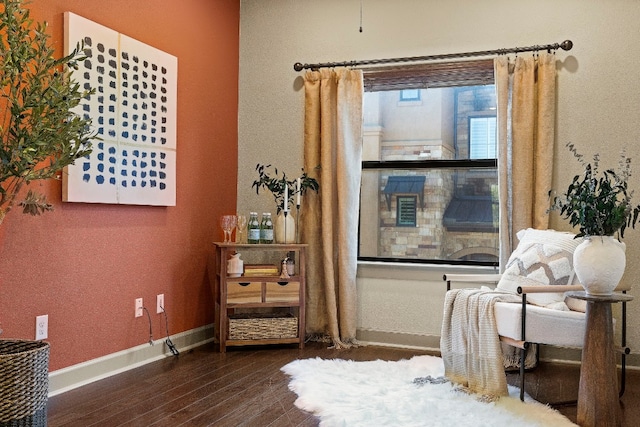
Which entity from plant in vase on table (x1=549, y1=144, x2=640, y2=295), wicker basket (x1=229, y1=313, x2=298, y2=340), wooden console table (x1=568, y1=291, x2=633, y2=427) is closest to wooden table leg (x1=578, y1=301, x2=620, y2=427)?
wooden console table (x1=568, y1=291, x2=633, y2=427)

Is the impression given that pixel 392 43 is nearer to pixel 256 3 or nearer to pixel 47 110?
pixel 256 3

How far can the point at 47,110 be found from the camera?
2.56 metres

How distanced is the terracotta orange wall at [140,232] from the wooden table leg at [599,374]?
2549 mm

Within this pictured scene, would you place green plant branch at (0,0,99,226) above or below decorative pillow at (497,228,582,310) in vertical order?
above

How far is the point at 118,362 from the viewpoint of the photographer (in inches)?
142

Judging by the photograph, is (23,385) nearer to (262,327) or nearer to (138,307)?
(138,307)

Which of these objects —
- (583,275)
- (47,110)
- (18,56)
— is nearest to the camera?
(18,56)

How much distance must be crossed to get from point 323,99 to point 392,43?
25.6 inches

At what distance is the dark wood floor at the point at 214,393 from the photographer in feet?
9.16

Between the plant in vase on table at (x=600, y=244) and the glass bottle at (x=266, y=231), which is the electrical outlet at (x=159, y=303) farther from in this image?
the plant in vase on table at (x=600, y=244)

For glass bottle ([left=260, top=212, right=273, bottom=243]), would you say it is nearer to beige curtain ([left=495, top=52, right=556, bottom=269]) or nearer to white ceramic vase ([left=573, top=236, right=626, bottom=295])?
beige curtain ([left=495, top=52, right=556, bottom=269])

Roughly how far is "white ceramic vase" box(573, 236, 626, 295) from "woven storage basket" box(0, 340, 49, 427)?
2377mm

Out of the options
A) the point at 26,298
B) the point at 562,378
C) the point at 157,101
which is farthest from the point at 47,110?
the point at 562,378

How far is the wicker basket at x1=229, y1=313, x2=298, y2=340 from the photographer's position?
4238 mm
